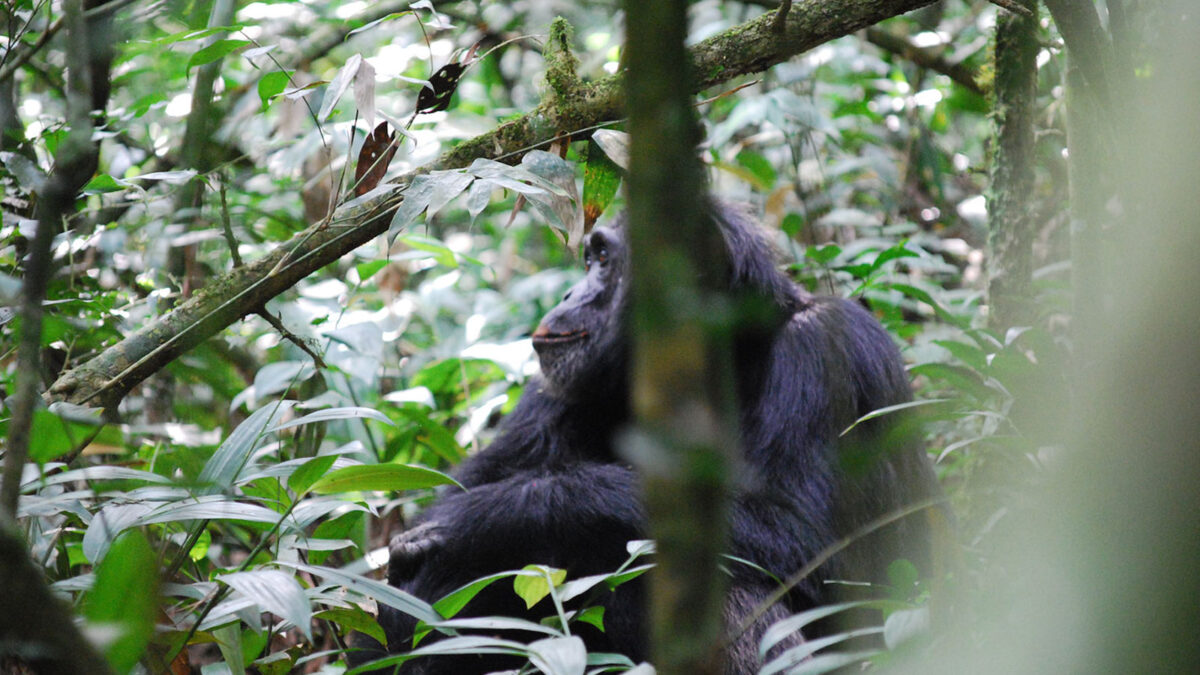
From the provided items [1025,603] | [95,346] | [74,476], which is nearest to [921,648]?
[1025,603]

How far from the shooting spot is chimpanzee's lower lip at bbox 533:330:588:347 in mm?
2740

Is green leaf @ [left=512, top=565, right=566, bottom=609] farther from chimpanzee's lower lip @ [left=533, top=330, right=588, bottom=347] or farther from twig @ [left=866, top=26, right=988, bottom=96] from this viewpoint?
twig @ [left=866, top=26, right=988, bottom=96]

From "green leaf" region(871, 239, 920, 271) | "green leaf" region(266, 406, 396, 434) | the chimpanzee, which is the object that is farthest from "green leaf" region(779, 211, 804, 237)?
"green leaf" region(266, 406, 396, 434)

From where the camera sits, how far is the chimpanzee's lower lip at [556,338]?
2.74 meters

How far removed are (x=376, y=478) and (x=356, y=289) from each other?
1.73m

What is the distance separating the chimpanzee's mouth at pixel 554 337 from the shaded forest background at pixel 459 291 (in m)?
0.42

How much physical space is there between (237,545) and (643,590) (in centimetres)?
126

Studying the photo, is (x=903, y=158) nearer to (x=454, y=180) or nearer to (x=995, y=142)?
(x=995, y=142)

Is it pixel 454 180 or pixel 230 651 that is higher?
pixel 454 180

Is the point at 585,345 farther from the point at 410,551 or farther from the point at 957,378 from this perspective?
the point at 957,378

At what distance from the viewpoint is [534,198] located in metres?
1.65

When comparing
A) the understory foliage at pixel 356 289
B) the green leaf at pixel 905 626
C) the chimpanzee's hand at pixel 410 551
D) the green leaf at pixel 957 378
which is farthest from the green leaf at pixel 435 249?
the green leaf at pixel 905 626

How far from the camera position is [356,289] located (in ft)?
10.3

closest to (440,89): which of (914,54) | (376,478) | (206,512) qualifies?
(376,478)
